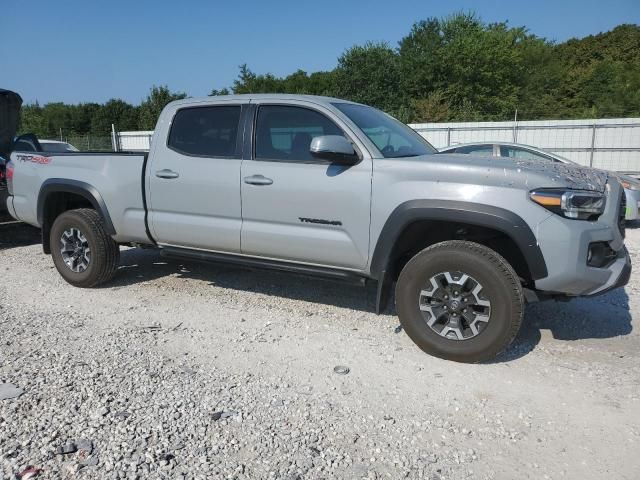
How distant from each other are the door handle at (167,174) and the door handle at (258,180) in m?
0.78

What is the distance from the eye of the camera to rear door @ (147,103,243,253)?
453 centimetres

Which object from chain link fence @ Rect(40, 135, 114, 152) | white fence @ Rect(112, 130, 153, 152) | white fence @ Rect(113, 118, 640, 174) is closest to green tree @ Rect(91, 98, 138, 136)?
chain link fence @ Rect(40, 135, 114, 152)

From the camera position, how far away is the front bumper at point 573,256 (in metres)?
3.31

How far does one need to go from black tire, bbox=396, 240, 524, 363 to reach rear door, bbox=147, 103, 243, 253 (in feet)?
5.31

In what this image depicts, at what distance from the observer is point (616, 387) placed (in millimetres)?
3346

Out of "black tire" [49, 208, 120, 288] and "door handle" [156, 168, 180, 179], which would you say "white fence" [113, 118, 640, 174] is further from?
"door handle" [156, 168, 180, 179]

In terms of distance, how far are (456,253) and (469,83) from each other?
132 feet

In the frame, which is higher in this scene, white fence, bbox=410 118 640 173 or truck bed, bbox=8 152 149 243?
white fence, bbox=410 118 640 173

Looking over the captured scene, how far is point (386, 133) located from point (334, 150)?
84cm

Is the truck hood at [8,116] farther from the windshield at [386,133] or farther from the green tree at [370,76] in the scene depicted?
the green tree at [370,76]

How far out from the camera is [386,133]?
445cm

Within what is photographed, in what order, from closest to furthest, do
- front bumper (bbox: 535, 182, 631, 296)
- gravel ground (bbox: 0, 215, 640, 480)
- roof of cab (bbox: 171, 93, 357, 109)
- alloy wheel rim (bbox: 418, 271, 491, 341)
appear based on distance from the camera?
gravel ground (bbox: 0, 215, 640, 480)
front bumper (bbox: 535, 182, 631, 296)
alloy wheel rim (bbox: 418, 271, 491, 341)
roof of cab (bbox: 171, 93, 357, 109)

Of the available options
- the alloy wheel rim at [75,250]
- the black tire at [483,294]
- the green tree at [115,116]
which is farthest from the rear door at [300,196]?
the green tree at [115,116]

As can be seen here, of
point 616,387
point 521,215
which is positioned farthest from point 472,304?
point 616,387
